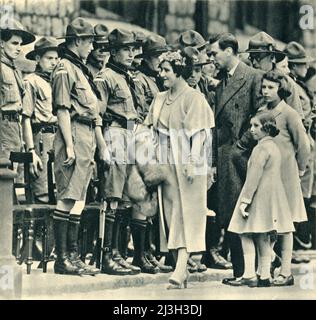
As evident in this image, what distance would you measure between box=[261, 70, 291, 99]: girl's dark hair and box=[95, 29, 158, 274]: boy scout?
131 centimetres

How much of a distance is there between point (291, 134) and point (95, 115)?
2.00 m

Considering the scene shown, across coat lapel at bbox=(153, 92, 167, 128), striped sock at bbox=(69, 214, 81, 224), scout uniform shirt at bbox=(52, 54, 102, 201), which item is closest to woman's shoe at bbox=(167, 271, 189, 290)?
striped sock at bbox=(69, 214, 81, 224)

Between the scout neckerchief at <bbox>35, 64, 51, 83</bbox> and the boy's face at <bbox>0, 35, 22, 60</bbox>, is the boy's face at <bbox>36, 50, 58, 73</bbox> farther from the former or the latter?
the boy's face at <bbox>0, 35, 22, 60</bbox>

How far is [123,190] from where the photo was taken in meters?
12.8

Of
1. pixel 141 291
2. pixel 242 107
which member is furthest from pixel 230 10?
pixel 141 291

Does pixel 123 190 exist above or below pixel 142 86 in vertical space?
below

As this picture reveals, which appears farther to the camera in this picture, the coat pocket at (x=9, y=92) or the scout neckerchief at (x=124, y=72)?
the scout neckerchief at (x=124, y=72)

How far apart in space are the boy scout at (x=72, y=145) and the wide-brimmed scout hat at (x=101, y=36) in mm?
214

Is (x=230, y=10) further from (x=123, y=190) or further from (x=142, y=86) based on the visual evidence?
(x=123, y=190)

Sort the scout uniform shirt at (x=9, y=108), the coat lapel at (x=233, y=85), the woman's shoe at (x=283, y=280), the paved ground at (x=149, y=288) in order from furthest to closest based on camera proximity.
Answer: the woman's shoe at (x=283, y=280) < the coat lapel at (x=233, y=85) < the scout uniform shirt at (x=9, y=108) < the paved ground at (x=149, y=288)

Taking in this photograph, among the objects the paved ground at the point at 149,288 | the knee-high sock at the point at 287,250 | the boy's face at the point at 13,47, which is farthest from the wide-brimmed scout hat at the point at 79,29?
the knee-high sock at the point at 287,250

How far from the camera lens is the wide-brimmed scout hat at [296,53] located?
1338cm

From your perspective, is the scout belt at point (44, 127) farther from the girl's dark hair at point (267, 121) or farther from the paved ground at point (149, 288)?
the girl's dark hair at point (267, 121)
